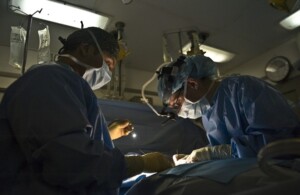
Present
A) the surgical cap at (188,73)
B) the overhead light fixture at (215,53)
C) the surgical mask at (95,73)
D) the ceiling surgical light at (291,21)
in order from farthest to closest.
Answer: the overhead light fixture at (215,53) < the ceiling surgical light at (291,21) < the surgical cap at (188,73) < the surgical mask at (95,73)

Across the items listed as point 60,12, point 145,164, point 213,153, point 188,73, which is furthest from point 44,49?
point 213,153

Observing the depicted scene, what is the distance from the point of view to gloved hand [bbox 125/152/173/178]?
1.07m

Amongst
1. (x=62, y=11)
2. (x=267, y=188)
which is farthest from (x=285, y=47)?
(x=267, y=188)

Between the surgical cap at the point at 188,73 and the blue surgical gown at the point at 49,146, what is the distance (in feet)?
2.67

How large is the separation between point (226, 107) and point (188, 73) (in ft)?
1.15

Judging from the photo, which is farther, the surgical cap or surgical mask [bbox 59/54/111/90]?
the surgical cap

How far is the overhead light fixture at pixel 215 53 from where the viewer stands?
9.39 feet

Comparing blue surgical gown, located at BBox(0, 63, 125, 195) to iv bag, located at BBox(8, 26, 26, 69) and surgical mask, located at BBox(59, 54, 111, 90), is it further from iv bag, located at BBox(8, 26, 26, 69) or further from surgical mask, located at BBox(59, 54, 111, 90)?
iv bag, located at BBox(8, 26, 26, 69)

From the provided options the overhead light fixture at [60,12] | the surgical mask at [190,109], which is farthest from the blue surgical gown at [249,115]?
the overhead light fixture at [60,12]

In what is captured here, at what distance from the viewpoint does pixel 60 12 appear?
2.13 metres

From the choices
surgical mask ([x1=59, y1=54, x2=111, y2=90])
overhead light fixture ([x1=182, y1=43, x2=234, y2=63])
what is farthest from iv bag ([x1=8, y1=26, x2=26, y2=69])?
overhead light fixture ([x1=182, y1=43, x2=234, y2=63])

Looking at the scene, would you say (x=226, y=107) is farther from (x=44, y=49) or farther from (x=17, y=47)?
(x=17, y=47)

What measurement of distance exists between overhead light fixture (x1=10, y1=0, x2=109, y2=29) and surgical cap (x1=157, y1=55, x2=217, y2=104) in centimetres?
92

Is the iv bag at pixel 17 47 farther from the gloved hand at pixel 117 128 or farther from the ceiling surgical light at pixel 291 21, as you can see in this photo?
the ceiling surgical light at pixel 291 21
